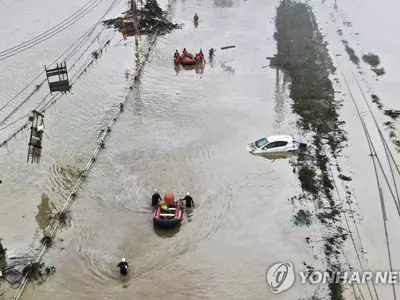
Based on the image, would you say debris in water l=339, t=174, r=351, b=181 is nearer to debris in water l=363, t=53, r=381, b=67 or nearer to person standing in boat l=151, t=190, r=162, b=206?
person standing in boat l=151, t=190, r=162, b=206

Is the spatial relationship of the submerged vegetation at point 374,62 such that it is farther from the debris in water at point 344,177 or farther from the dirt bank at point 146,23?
the dirt bank at point 146,23

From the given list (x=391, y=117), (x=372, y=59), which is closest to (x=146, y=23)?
(x=372, y=59)

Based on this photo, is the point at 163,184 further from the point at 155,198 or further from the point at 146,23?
the point at 146,23

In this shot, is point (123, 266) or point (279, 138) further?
point (279, 138)

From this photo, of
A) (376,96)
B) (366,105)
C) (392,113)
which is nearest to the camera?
(392,113)

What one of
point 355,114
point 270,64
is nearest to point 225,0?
point 270,64

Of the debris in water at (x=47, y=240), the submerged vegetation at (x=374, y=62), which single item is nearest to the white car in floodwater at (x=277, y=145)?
the debris in water at (x=47, y=240)

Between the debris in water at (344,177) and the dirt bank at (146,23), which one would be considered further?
the dirt bank at (146,23)

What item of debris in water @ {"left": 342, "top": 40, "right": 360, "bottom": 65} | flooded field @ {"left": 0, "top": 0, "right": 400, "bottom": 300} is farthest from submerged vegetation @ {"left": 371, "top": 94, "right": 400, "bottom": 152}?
debris in water @ {"left": 342, "top": 40, "right": 360, "bottom": 65}
